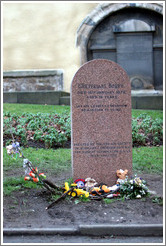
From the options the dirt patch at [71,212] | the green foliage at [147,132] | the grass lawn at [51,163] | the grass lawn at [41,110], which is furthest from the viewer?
the grass lawn at [41,110]

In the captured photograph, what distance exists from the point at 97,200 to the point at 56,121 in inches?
169

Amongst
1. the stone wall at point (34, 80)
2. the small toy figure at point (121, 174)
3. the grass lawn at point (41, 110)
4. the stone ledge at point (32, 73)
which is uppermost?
the stone ledge at point (32, 73)

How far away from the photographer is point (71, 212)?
3.63m

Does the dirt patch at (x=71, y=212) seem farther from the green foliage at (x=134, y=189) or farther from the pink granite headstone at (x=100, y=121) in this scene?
the pink granite headstone at (x=100, y=121)

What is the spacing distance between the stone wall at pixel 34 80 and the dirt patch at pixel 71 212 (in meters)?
7.92

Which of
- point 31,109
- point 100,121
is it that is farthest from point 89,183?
point 31,109

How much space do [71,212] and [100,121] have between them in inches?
55.1

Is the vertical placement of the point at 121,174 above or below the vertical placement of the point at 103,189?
above

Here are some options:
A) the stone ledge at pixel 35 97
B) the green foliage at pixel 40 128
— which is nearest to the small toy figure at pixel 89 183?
the green foliage at pixel 40 128

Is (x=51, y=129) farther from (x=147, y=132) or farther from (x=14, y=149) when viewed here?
(x=14, y=149)

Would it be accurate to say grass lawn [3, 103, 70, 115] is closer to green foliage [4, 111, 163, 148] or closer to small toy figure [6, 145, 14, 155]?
green foliage [4, 111, 163, 148]

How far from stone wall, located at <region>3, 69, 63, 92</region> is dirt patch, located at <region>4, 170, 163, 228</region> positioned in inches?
312

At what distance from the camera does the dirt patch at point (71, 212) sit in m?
3.38

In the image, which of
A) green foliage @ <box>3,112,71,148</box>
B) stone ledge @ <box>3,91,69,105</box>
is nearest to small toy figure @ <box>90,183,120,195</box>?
green foliage @ <box>3,112,71,148</box>
